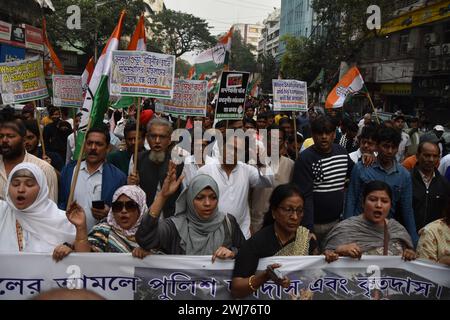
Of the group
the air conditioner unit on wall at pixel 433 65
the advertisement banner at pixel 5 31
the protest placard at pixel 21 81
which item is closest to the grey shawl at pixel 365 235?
the protest placard at pixel 21 81

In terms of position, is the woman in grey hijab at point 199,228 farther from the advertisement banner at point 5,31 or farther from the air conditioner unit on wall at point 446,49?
the air conditioner unit on wall at point 446,49

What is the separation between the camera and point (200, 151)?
4840mm

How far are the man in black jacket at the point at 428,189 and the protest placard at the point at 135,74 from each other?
2436mm

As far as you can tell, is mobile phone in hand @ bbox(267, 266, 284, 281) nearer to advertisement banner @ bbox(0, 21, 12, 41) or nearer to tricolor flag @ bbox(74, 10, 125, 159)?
tricolor flag @ bbox(74, 10, 125, 159)

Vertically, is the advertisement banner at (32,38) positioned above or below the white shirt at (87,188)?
above

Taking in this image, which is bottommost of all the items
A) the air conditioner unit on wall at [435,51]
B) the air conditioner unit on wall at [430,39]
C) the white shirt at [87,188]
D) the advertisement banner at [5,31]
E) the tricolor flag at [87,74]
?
the white shirt at [87,188]

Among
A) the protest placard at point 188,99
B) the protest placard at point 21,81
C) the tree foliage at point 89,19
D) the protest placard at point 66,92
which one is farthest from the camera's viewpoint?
the tree foliage at point 89,19

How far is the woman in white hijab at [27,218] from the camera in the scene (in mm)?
2963

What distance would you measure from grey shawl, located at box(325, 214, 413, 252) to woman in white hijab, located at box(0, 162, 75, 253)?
5.87 feet

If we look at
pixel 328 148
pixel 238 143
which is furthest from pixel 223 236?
pixel 328 148

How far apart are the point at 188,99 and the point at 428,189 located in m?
3.10

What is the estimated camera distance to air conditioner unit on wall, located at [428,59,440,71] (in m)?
23.5

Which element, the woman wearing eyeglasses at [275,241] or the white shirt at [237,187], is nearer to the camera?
the woman wearing eyeglasses at [275,241]

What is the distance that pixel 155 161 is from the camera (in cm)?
439
